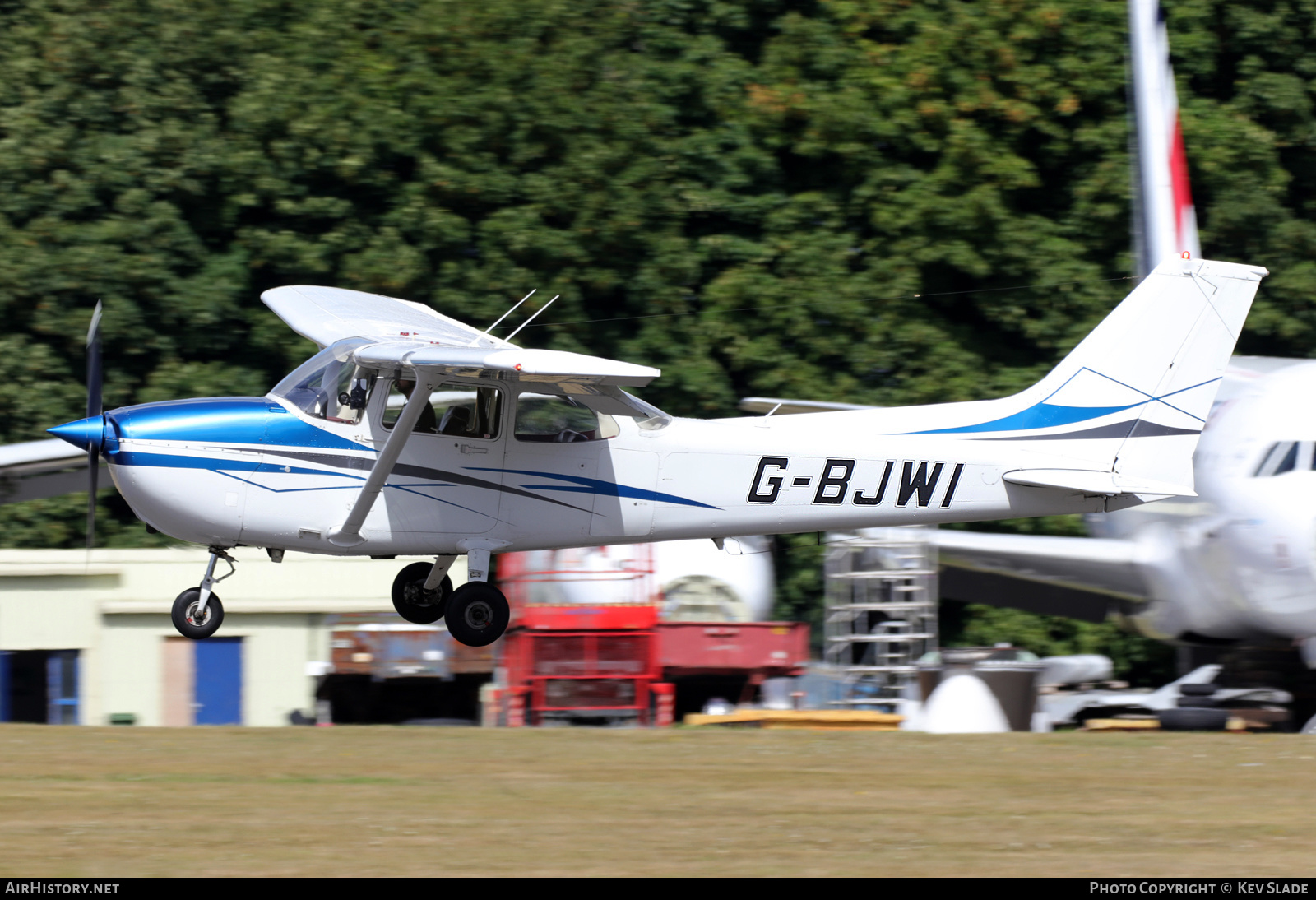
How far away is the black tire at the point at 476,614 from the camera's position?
Result: 37.4 feet

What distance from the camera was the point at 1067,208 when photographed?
2417 centimetres

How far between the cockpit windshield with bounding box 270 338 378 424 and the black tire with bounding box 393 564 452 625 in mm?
1507

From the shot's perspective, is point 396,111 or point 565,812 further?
point 396,111

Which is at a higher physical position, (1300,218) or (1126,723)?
(1300,218)

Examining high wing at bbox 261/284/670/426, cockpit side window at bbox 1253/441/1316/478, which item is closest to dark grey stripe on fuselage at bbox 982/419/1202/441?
cockpit side window at bbox 1253/441/1316/478

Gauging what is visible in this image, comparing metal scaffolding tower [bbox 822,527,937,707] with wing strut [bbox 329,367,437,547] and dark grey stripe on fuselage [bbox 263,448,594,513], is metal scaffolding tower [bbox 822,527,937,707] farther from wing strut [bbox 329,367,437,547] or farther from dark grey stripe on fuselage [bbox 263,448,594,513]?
wing strut [bbox 329,367,437,547]

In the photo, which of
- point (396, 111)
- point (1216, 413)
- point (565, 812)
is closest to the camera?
point (565, 812)

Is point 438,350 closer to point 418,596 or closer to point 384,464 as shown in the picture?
point 384,464

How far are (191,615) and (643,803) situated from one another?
11.2 feet

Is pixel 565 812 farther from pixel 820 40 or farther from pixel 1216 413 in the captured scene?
pixel 820 40

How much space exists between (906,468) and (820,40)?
45.7ft

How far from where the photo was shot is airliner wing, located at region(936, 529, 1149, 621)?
1762 centimetres
